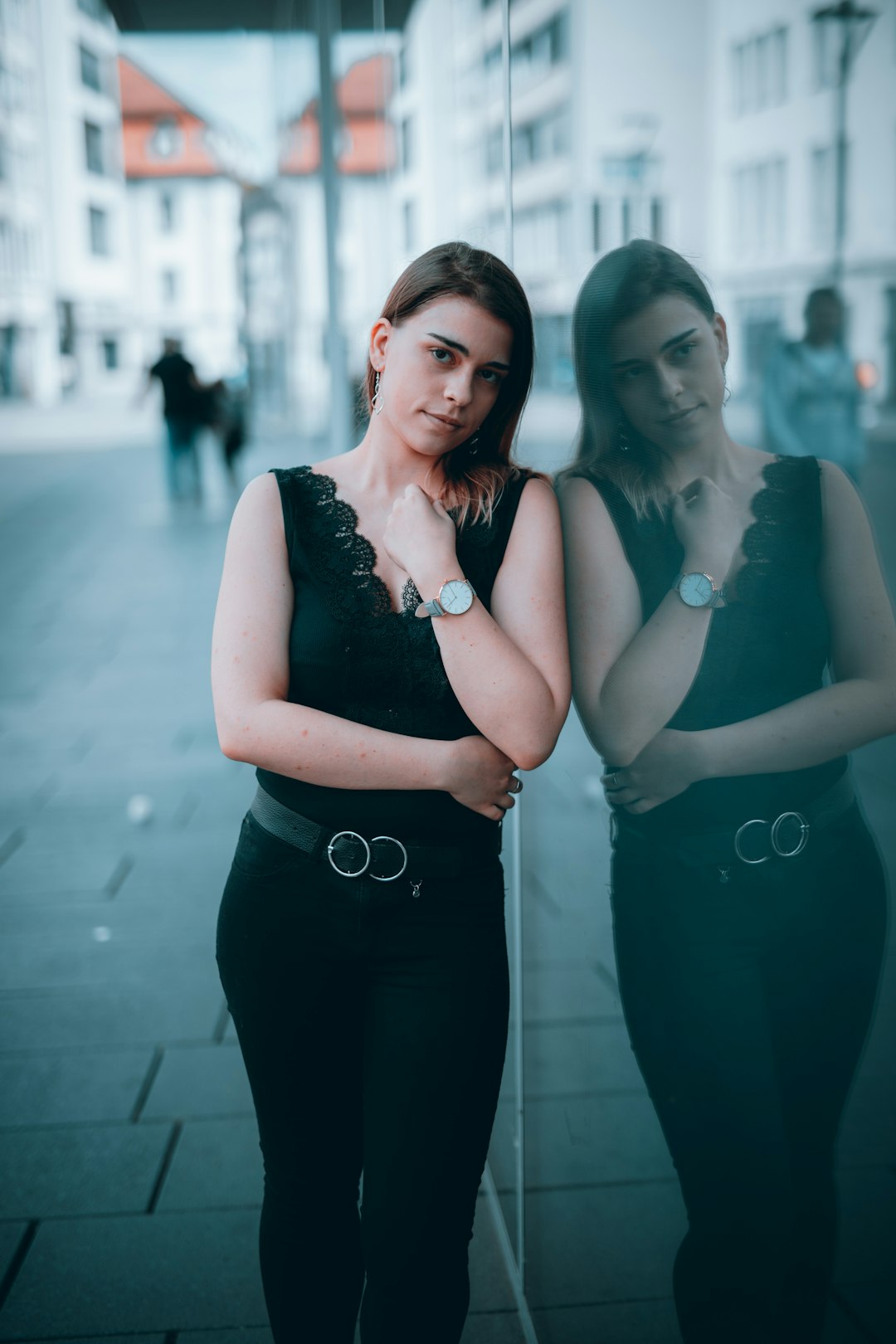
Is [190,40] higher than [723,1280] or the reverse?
higher

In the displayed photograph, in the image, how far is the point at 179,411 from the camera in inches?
529

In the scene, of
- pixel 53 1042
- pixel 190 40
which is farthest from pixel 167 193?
pixel 53 1042

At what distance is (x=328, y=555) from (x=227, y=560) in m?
0.13

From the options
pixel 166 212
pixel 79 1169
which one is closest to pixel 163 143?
pixel 166 212

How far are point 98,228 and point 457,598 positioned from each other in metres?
21.1

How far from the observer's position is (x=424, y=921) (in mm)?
1643

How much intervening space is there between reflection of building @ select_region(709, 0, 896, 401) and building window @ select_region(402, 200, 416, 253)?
429 centimetres

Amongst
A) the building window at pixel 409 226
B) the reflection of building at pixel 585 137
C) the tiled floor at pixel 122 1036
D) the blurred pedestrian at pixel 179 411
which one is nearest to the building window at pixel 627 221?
the reflection of building at pixel 585 137

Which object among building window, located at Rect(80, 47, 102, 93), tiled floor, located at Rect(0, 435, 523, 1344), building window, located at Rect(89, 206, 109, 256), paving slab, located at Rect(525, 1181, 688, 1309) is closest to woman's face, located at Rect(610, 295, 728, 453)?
paving slab, located at Rect(525, 1181, 688, 1309)

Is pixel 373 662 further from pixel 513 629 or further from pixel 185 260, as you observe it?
pixel 185 260

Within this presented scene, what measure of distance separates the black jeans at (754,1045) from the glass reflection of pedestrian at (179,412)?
10.8 metres

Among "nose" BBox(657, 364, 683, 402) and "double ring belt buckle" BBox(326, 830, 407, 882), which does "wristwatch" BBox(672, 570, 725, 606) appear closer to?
"nose" BBox(657, 364, 683, 402)

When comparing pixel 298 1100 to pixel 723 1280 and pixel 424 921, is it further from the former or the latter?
pixel 723 1280

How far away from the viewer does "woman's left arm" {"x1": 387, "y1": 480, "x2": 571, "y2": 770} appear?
1.59 meters
